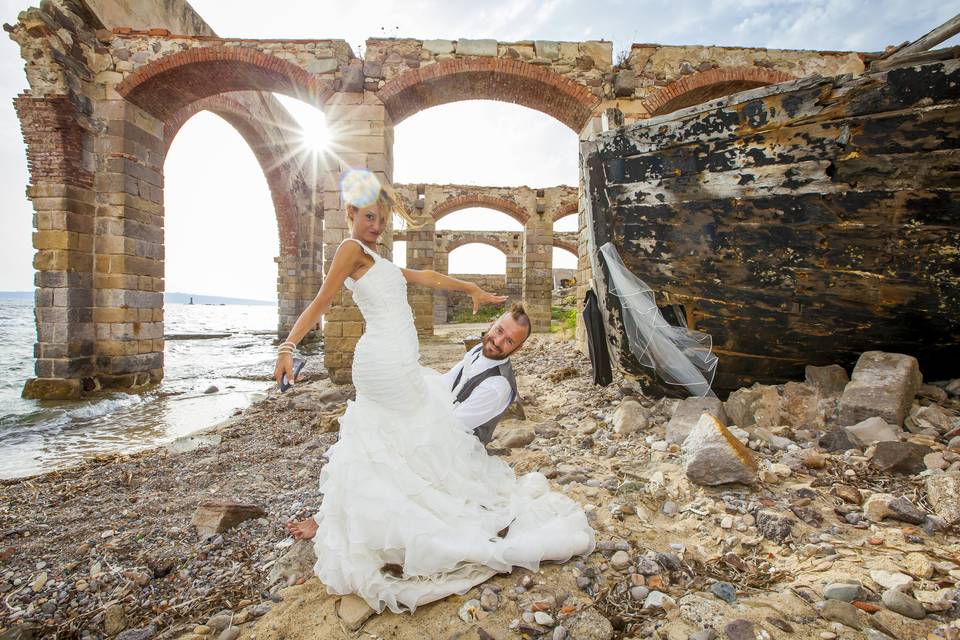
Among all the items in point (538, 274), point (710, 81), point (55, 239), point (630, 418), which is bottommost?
point (630, 418)

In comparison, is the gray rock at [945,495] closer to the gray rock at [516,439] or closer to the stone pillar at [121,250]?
the gray rock at [516,439]

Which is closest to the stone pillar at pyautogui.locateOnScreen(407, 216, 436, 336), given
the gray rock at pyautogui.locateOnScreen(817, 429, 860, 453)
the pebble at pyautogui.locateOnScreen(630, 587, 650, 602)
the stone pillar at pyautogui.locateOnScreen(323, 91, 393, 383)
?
the stone pillar at pyautogui.locateOnScreen(323, 91, 393, 383)

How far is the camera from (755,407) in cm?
289

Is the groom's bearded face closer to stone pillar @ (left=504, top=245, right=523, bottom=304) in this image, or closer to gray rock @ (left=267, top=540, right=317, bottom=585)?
gray rock @ (left=267, top=540, right=317, bottom=585)

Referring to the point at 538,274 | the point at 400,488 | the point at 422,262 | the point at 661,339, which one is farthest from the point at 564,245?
the point at 400,488

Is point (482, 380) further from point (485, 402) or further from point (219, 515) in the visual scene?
point (219, 515)

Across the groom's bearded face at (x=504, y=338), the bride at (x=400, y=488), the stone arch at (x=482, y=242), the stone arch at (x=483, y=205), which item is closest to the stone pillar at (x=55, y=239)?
the bride at (x=400, y=488)

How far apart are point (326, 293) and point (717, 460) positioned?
210 cm

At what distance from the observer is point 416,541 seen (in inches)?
58.0

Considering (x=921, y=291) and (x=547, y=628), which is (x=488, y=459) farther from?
(x=921, y=291)

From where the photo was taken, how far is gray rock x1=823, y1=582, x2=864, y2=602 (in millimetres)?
1315

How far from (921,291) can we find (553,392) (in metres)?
3.10

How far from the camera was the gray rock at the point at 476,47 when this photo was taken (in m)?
5.85

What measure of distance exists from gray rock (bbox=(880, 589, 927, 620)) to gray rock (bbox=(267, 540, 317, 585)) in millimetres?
2073
